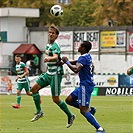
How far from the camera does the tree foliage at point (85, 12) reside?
2581 inches

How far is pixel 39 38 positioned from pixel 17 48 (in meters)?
2.29

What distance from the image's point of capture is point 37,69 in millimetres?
59062

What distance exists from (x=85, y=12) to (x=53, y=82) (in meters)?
65.1

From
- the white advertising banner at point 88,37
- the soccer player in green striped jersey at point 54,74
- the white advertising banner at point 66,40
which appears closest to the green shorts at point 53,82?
the soccer player in green striped jersey at point 54,74

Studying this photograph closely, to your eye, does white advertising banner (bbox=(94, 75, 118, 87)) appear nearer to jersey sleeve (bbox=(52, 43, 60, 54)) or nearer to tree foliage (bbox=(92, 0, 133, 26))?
tree foliage (bbox=(92, 0, 133, 26))

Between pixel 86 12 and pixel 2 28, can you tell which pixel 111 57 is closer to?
pixel 2 28

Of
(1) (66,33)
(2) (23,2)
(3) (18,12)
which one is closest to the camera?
(1) (66,33)

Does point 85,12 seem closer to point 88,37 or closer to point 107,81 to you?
point 88,37

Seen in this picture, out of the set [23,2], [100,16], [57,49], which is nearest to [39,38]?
[100,16]

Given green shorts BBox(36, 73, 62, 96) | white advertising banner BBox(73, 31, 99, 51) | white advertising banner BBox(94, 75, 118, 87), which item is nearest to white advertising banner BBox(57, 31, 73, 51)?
white advertising banner BBox(73, 31, 99, 51)

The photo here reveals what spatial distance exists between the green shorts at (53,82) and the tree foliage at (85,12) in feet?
158

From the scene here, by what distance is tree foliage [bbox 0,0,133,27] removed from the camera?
215 ft

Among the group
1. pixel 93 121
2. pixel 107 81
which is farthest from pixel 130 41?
pixel 93 121

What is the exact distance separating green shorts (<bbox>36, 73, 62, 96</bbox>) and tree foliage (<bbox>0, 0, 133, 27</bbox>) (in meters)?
48.0
